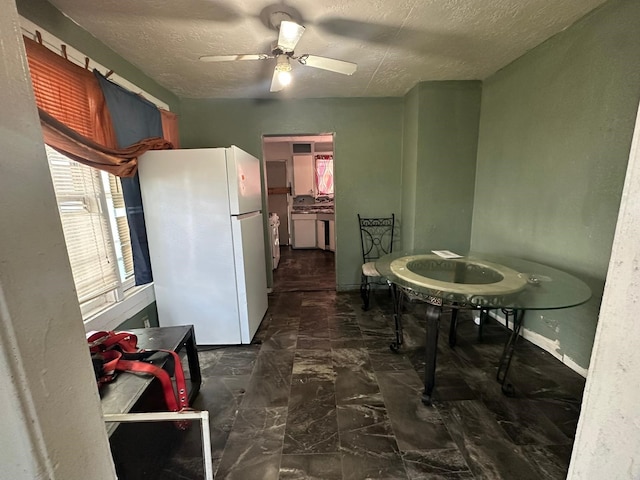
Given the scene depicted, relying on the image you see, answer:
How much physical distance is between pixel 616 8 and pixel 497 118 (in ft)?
3.38

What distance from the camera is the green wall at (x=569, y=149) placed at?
5.17ft

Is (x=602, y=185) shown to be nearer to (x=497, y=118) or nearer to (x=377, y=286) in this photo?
(x=497, y=118)

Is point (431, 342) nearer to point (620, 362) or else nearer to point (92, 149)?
point (620, 362)

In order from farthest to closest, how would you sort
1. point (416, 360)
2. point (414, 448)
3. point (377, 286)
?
point (377, 286), point (416, 360), point (414, 448)

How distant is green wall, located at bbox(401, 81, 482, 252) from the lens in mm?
2766

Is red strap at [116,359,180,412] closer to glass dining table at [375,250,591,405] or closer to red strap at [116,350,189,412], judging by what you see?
red strap at [116,350,189,412]

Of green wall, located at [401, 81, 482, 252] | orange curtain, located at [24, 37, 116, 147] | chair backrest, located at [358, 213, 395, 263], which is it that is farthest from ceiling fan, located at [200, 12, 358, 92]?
chair backrest, located at [358, 213, 395, 263]

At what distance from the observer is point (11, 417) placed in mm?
399

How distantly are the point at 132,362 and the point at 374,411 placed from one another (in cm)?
134

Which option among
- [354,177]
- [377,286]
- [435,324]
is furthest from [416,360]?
[354,177]

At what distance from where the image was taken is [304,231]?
19.4ft

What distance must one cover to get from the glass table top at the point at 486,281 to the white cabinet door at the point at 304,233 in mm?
3751

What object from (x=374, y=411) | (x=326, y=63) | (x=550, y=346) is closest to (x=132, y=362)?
(x=374, y=411)

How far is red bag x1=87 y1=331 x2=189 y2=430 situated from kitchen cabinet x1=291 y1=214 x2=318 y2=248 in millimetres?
4558
